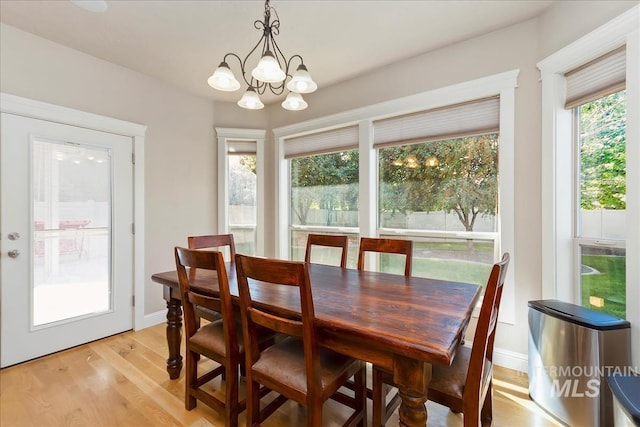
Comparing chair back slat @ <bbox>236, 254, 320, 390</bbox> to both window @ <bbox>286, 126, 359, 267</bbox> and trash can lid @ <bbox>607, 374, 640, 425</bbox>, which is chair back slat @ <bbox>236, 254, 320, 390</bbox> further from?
window @ <bbox>286, 126, 359, 267</bbox>

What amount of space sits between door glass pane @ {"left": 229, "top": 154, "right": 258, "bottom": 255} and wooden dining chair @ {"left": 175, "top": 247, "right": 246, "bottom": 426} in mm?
2035

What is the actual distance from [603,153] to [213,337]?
107 inches

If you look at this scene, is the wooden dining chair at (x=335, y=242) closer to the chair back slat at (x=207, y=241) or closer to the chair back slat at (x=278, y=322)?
the chair back slat at (x=207, y=241)

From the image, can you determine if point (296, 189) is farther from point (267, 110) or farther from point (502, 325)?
point (502, 325)

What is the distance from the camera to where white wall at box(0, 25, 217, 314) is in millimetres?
2355

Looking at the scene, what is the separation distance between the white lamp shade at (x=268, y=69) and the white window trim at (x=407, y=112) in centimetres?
157

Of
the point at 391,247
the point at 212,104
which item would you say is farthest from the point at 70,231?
the point at 391,247

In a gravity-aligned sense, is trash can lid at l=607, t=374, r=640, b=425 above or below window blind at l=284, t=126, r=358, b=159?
below

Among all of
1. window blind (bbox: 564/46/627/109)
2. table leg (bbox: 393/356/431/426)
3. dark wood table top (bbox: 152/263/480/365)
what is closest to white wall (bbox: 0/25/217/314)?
dark wood table top (bbox: 152/263/480/365)

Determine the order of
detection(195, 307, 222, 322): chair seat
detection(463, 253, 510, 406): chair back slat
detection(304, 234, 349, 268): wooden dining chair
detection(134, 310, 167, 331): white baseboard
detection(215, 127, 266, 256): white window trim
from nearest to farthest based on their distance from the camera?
detection(463, 253, 510, 406): chair back slat → detection(195, 307, 222, 322): chair seat → detection(304, 234, 349, 268): wooden dining chair → detection(134, 310, 167, 331): white baseboard → detection(215, 127, 266, 256): white window trim

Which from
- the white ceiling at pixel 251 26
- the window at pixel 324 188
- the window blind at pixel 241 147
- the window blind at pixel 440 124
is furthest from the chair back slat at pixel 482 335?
the window blind at pixel 241 147

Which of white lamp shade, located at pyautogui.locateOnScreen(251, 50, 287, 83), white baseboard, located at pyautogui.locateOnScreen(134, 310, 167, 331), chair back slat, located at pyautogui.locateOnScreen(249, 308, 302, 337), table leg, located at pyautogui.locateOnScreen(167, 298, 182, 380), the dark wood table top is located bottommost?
white baseboard, located at pyautogui.locateOnScreen(134, 310, 167, 331)

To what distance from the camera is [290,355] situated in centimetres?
142

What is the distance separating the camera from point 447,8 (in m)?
2.04
